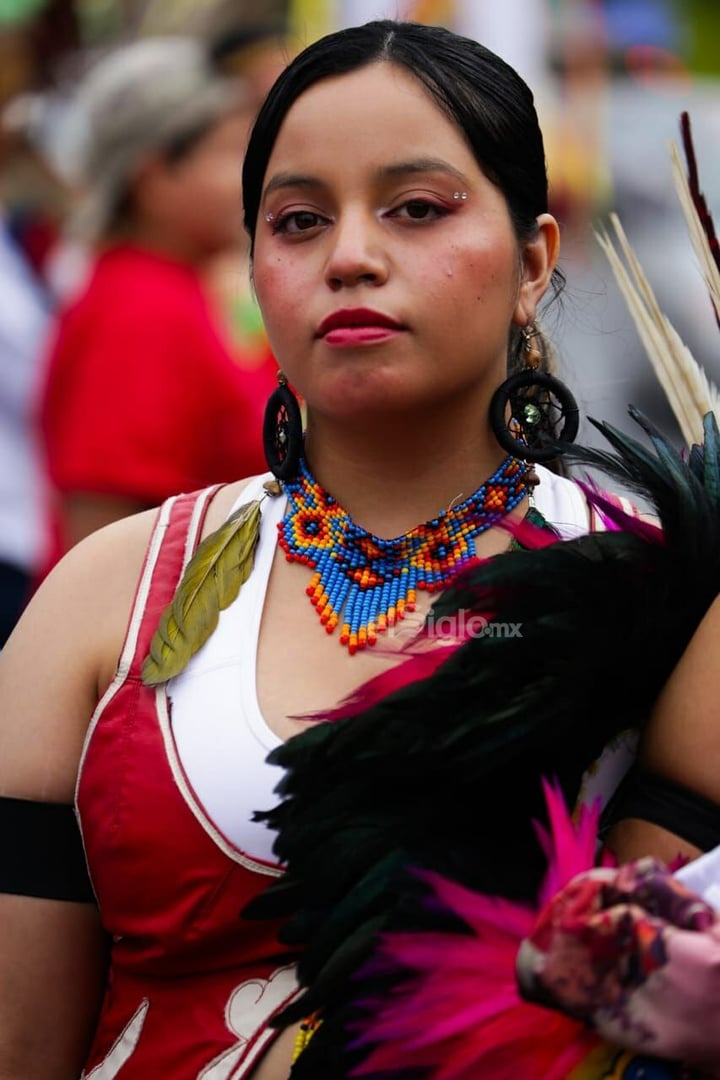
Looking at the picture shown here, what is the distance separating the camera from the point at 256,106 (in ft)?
12.6

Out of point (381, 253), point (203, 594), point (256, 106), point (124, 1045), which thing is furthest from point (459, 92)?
point (256, 106)

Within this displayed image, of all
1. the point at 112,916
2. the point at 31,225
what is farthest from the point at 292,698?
the point at 31,225

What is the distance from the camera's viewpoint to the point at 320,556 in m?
1.98

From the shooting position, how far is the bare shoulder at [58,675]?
1.92 meters

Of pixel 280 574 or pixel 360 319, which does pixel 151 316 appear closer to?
pixel 280 574

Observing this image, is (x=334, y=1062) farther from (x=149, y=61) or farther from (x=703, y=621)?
(x=149, y=61)

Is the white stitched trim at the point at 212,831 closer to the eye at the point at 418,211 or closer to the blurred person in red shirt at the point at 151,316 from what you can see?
the eye at the point at 418,211

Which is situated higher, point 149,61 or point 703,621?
point 149,61

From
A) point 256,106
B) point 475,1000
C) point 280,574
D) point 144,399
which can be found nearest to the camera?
point 475,1000

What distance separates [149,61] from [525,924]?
286 centimetres

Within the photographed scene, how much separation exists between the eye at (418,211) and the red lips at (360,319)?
126 millimetres

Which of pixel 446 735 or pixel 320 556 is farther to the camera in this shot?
pixel 320 556

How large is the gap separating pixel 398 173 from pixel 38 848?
0.86 meters

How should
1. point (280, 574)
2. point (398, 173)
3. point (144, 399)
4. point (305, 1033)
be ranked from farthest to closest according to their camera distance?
point (144, 399) → point (280, 574) → point (398, 173) → point (305, 1033)
